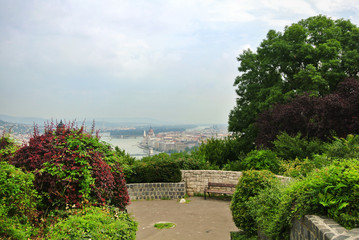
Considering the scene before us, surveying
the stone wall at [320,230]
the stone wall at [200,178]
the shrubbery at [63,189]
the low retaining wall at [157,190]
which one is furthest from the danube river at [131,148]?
the stone wall at [320,230]

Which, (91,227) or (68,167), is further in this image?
(68,167)

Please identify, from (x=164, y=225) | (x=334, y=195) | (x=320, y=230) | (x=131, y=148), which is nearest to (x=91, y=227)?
(x=320, y=230)

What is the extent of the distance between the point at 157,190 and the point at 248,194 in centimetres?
673

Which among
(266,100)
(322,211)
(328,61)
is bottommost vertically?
(322,211)

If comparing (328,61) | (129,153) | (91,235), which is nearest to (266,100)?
(328,61)

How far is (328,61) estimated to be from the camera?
57.0ft

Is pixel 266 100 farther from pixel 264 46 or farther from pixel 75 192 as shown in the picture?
pixel 75 192

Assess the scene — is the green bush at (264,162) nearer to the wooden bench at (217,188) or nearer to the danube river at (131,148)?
the wooden bench at (217,188)

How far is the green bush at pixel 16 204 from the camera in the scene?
166 inches

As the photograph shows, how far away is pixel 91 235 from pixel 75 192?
54.4 inches

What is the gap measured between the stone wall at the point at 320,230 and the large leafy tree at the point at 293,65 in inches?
528

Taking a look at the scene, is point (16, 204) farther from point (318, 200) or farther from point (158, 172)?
point (158, 172)

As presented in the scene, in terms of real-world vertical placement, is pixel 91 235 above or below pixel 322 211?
below

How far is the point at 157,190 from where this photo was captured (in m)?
13.0
